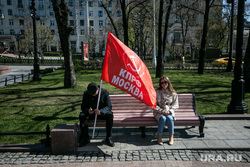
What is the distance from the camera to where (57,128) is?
16.6 feet

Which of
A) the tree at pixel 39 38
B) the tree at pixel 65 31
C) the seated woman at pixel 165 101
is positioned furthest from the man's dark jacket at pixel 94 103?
the tree at pixel 39 38

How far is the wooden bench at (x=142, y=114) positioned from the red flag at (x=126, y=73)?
0.75 m

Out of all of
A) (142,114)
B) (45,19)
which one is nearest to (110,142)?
(142,114)

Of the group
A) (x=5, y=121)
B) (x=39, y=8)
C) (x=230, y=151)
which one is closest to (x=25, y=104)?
(x=5, y=121)

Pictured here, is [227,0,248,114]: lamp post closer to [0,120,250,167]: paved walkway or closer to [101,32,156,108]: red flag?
[0,120,250,167]: paved walkway

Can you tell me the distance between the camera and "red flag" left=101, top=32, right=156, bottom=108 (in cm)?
492

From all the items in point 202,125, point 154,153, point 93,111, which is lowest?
point 154,153

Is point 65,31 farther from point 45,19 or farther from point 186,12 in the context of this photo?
point 45,19

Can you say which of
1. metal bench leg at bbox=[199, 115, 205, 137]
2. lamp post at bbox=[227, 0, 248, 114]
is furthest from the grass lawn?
metal bench leg at bbox=[199, 115, 205, 137]

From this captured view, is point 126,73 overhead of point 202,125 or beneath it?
overhead

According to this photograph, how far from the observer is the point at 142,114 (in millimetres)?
6059

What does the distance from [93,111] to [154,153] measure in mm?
1647

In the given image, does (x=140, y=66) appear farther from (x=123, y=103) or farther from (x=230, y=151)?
(x=230, y=151)

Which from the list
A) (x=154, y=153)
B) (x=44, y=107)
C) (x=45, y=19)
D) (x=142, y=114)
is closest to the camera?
(x=154, y=153)
